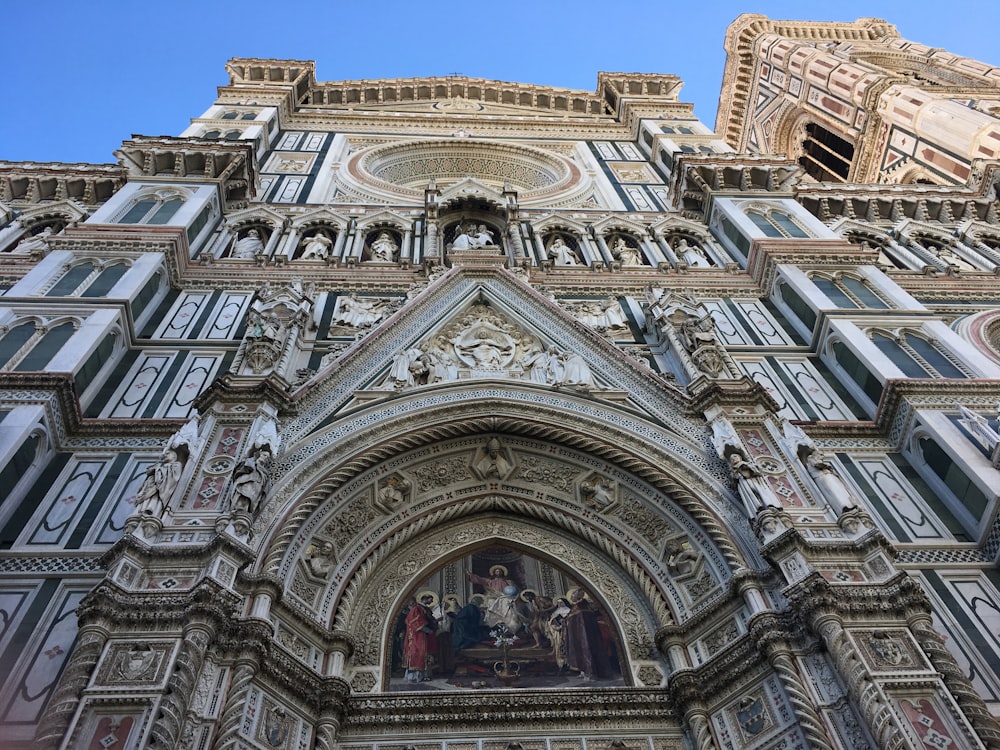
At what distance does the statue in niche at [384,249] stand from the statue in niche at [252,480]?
6090 mm

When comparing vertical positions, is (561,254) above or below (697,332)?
above

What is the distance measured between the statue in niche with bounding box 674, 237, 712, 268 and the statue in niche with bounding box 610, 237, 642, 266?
2.27 feet

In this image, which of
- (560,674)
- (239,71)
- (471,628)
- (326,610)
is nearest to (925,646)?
(560,674)

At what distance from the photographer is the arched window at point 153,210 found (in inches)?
505

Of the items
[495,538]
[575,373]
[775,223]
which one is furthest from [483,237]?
[495,538]

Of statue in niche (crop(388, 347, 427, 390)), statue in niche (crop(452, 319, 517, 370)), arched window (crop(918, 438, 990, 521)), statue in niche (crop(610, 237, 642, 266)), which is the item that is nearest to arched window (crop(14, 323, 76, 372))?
statue in niche (crop(388, 347, 427, 390))

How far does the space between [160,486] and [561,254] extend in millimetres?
8200

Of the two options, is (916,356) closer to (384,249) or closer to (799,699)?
(799,699)

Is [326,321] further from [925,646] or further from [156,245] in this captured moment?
[925,646]

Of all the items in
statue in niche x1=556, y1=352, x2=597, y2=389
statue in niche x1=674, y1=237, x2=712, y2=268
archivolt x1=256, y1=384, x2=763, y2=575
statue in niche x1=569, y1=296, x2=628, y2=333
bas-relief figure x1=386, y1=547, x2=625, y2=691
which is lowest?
bas-relief figure x1=386, y1=547, x2=625, y2=691

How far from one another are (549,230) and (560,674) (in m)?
9.20

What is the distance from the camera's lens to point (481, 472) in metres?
9.05

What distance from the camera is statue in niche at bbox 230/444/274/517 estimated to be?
23.4 feet

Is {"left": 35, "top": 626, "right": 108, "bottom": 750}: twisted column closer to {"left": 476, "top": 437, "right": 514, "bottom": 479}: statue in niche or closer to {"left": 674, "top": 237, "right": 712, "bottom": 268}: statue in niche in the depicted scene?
{"left": 476, "top": 437, "right": 514, "bottom": 479}: statue in niche
